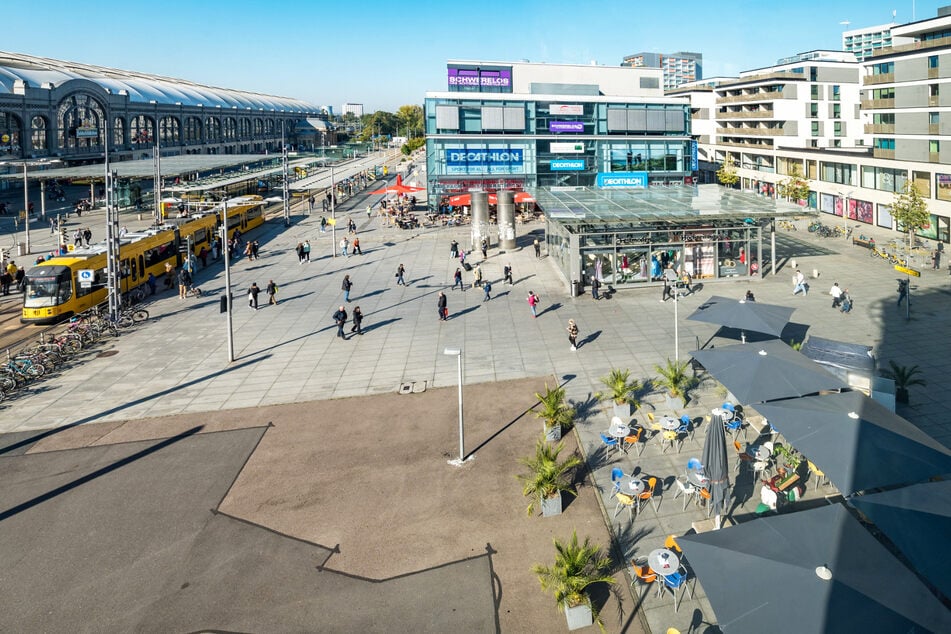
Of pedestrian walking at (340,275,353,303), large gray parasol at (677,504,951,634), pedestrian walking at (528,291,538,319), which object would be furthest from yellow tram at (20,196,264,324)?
large gray parasol at (677,504,951,634)

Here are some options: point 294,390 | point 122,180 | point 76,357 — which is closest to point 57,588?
point 294,390

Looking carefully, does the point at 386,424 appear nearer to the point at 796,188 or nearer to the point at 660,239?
the point at 660,239

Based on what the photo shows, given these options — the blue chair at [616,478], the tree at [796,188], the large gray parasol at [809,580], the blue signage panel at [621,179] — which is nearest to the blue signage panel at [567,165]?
the blue signage panel at [621,179]

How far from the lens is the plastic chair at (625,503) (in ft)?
45.7

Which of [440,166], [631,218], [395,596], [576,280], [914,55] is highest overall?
[914,55]

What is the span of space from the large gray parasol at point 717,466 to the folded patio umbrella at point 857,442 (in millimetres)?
1710

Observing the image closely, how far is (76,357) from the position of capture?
26234 mm

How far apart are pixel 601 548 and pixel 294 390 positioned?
13.4 metres

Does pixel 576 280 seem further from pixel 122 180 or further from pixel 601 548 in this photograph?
pixel 122 180

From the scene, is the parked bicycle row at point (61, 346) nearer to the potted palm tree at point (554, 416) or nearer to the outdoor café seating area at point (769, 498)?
the potted palm tree at point (554, 416)

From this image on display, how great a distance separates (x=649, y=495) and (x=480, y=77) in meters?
62.7

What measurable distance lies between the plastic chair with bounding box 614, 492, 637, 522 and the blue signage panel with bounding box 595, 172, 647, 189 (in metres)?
52.2

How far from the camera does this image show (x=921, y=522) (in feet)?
32.3

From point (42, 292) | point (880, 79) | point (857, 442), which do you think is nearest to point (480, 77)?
point (880, 79)
